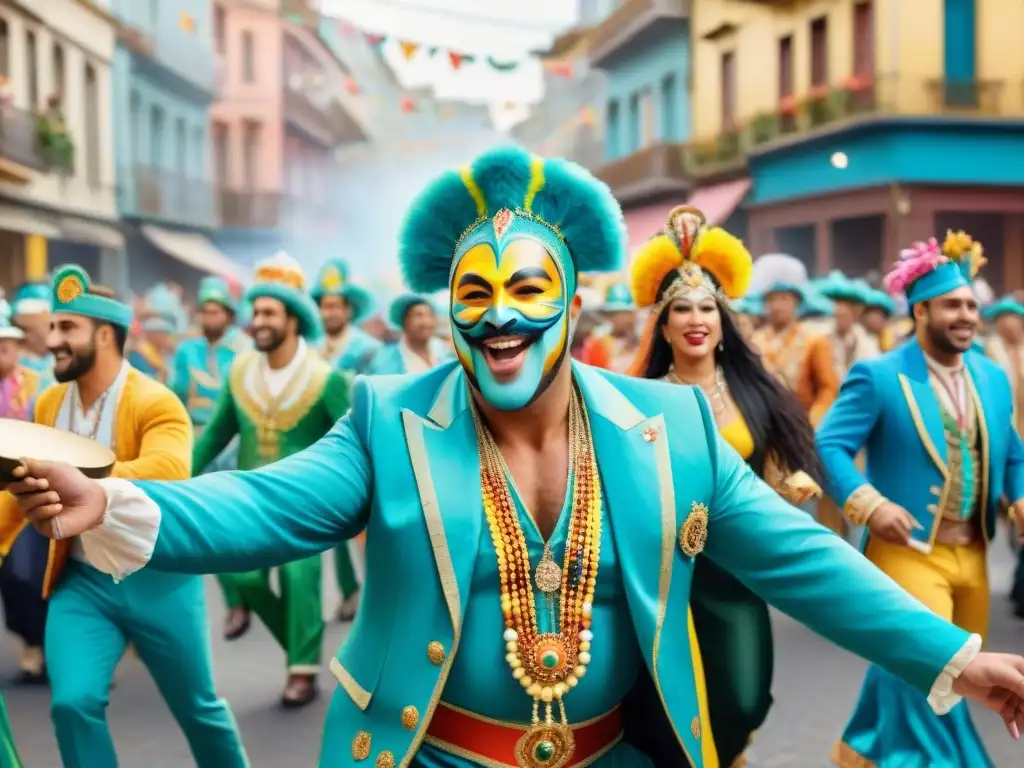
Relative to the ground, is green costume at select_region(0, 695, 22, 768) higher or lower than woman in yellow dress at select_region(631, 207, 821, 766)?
lower

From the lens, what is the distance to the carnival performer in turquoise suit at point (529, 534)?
2.87 m

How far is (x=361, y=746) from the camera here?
2.92 metres

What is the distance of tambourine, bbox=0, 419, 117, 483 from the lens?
231cm

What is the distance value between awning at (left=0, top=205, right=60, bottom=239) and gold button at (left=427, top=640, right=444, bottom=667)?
19927 mm

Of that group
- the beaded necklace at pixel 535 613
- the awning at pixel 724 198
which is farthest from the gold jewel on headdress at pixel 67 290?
the awning at pixel 724 198

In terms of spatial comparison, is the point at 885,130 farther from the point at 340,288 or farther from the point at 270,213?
the point at 270,213

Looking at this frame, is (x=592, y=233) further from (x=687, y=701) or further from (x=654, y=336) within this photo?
(x=654, y=336)

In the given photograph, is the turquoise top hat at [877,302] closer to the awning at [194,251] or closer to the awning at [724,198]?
the awning at [724,198]

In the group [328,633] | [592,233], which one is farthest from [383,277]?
[592,233]

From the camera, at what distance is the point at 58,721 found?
473cm

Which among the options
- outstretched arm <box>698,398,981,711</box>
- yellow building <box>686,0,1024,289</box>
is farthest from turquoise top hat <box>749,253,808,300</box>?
outstretched arm <box>698,398,981,711</box>

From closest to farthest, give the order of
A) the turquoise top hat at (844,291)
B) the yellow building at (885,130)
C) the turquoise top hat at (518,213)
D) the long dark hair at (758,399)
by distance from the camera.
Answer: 1. the turquoise top hat at (518,213)
2. the long dark hair at (758,399)
3. the turquoise top hat at (844,291)
4. the yellow building at (885,130)

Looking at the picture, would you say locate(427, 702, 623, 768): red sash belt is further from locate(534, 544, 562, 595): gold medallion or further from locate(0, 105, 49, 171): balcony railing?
locate(0, 105, 49, 171): balcony railing

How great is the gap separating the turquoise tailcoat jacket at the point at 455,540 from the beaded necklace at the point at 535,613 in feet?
0.16
